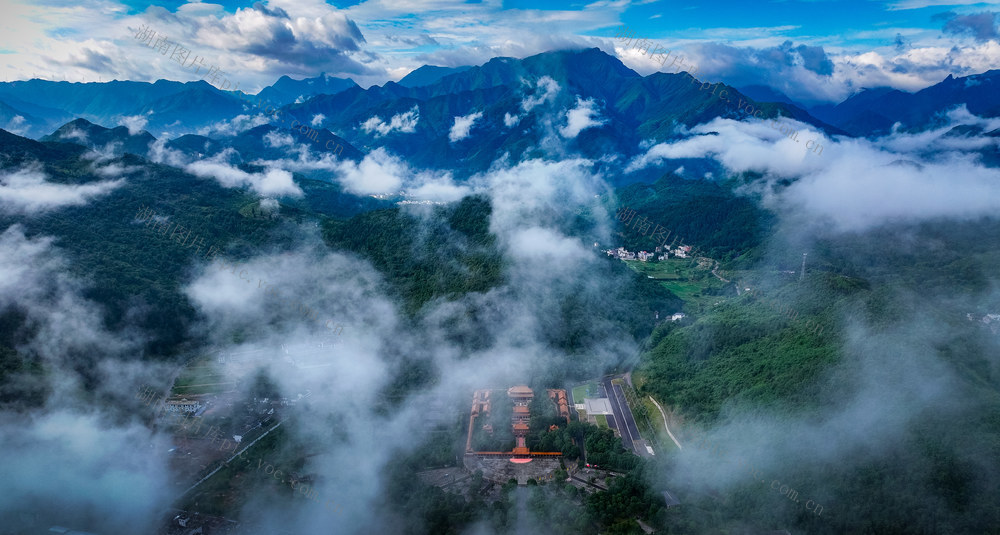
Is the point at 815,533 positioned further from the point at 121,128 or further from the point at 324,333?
the point at 121,128

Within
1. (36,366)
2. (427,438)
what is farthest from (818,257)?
(36,366)

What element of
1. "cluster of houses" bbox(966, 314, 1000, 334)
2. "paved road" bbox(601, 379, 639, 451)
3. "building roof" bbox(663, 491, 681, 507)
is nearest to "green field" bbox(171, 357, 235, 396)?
"paved road" bbox(601, 379, 639, 451)

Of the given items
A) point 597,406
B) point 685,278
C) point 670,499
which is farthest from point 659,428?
point 685,278

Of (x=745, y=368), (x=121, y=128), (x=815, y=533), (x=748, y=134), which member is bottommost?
(x=815, y=533)

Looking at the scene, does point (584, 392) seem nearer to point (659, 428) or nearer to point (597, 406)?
point (597, 406)

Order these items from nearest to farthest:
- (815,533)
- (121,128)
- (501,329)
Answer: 1. (815,533)
2. (501,329)
3. (121,128)

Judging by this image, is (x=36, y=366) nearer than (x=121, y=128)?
Yes

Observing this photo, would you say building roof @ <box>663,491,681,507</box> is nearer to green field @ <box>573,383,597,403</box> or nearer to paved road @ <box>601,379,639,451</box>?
paved road @ <box>601,379,639,451</box>

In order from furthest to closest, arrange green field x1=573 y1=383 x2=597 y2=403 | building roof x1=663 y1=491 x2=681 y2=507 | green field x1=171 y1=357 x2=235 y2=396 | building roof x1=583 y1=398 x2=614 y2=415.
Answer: green field x1=573 y1=383 x2=597 y2=403
green field x1=171 y1=357 x2=235 y2=396
building roof x1=583 y1=398 x2=614 y2=415
building roof x1=663 y1=491 x2=681 y2=507
